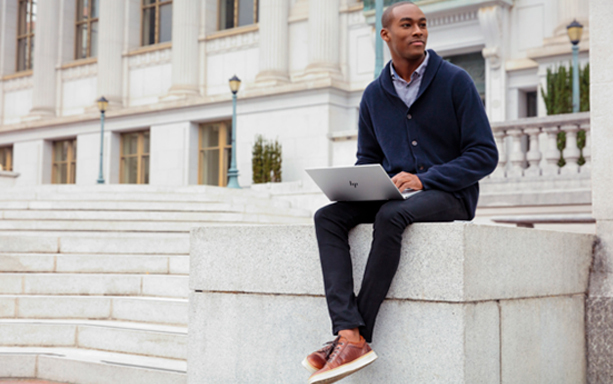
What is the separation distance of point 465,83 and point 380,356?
4.99ft

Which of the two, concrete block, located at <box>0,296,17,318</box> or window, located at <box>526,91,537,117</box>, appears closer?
concrete block, located at <box>0,296,17,318</box>

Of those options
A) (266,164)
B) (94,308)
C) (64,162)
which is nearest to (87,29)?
(64,162)

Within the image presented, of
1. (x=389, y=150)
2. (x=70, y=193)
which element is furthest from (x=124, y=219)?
(x=389, y=150)

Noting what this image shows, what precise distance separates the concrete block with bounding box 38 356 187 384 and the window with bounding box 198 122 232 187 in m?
18.4

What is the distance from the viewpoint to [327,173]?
146 inches

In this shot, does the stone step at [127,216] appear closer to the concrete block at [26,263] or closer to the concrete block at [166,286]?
the concrete block at [26,263]

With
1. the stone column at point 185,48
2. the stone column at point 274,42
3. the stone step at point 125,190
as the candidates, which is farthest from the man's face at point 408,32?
the stone column at point 185,48

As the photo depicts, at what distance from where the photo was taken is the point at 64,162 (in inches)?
1150

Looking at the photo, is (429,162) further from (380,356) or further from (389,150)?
(380,356)

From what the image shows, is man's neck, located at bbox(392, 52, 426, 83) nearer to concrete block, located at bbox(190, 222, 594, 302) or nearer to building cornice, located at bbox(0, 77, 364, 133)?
concrete block, located at bbox(190, 222, 594, 302)

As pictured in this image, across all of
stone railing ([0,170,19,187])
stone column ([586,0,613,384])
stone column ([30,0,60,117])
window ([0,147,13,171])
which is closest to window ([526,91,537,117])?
stone railing ([0,170,19,187])

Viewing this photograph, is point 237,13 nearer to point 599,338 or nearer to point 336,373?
point 599,338

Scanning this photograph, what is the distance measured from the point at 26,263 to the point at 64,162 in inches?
886

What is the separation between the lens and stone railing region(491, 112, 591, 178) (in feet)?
35.3
